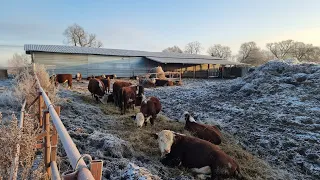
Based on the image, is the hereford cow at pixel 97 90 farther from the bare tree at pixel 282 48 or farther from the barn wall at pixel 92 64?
the bare tree at pixel 282 48

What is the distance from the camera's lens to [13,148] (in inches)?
91.6

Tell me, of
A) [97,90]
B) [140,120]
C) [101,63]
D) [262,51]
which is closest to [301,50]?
[262,51]

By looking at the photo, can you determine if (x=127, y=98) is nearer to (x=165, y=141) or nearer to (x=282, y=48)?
(x=165, y=141)

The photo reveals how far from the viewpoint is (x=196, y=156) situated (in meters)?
5.00

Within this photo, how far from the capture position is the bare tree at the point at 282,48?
74.4 meters

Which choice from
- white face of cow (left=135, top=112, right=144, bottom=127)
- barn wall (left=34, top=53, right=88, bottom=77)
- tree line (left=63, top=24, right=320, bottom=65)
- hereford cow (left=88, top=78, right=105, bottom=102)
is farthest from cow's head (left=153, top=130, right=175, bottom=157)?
tree line (left=63, top=24, right=320, bottom=65)

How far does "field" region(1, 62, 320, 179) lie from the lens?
4949mm

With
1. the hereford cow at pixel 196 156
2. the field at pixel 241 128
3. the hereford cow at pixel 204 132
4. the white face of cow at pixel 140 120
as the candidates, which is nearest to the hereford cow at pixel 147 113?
the white face of cow at pixel 140 120

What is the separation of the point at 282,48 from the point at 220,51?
21176mm

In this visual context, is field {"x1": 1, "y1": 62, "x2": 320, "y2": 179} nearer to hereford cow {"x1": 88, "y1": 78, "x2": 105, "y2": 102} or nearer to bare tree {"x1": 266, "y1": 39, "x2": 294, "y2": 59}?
hereford cow {"x1": 88, "y1": 78, "x2": 105, "y2": 102}

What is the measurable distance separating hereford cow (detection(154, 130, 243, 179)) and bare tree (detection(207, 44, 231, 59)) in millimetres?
88395

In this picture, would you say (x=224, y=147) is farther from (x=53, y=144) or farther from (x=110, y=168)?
(x=53, y=144)

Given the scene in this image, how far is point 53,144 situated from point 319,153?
19.9ft

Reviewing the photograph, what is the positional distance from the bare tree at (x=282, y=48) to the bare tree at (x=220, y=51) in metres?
14.0
